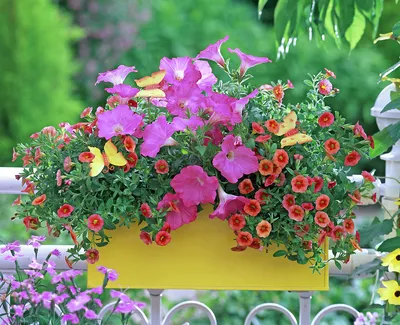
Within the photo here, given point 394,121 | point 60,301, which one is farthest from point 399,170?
point 60,301

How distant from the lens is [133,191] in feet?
4.58

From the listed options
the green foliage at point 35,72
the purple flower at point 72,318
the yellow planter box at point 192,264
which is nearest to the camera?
the purple flower at point 72,318

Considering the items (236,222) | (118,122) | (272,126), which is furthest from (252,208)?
(118,122)

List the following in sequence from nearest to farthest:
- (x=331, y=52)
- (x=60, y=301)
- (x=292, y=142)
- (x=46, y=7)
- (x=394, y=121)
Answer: (x=60, y=301), (x=292, y=142), (x=394, y=121), (x=46, y=7), (x=331, y=52)

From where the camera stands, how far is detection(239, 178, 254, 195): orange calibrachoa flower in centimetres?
137

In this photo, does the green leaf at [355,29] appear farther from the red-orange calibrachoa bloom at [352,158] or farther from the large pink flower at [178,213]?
the large pink flower at [178,213]

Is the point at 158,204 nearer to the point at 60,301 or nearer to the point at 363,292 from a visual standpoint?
the point at 60,301

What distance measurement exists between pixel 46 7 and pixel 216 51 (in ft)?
13.3

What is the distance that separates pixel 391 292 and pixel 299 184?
487mm

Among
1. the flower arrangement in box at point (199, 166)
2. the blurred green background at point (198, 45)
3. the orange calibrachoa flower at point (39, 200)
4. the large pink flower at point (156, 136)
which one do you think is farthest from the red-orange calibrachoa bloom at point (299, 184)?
the blurred green background at point (198, 45)

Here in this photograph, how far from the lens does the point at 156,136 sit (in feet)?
4.44

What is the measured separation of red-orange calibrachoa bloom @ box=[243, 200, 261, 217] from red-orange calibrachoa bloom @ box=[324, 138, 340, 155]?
16cm

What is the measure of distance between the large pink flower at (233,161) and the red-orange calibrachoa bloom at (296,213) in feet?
0.30

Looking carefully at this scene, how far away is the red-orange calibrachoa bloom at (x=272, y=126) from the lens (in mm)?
1368
